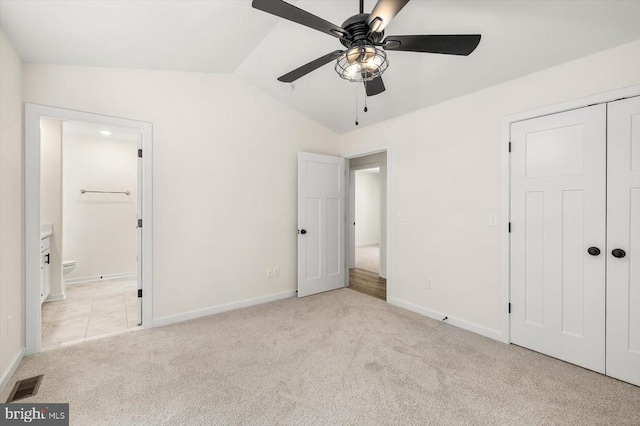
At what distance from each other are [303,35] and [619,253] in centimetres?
298

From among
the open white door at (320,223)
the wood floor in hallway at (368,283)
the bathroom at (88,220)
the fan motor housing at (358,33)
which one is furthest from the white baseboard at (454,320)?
the bathroom at (88,220)

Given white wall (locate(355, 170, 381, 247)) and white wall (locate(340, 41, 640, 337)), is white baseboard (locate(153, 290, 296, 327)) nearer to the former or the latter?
white wall (locate(340, 41, 640, 337))

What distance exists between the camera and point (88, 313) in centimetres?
329

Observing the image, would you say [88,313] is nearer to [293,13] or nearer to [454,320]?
[293,13]

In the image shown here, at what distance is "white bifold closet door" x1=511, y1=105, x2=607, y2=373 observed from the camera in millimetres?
2146

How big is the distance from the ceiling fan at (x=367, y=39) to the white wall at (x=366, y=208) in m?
7.27

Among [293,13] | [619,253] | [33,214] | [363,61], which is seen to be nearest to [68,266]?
[33,214]

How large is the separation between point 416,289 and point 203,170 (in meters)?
2.84

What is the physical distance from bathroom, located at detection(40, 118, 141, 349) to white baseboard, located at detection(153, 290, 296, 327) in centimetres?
49

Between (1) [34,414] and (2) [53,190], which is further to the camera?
(2) [53,190]

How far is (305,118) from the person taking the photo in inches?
159

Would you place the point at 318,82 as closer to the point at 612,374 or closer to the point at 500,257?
the point at 500,257

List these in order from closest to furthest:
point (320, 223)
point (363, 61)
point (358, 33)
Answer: point (358, 33), point (363, 61), point (320, 223)

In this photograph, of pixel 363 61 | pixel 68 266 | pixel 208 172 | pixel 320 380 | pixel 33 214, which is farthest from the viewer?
pixel 68 266
